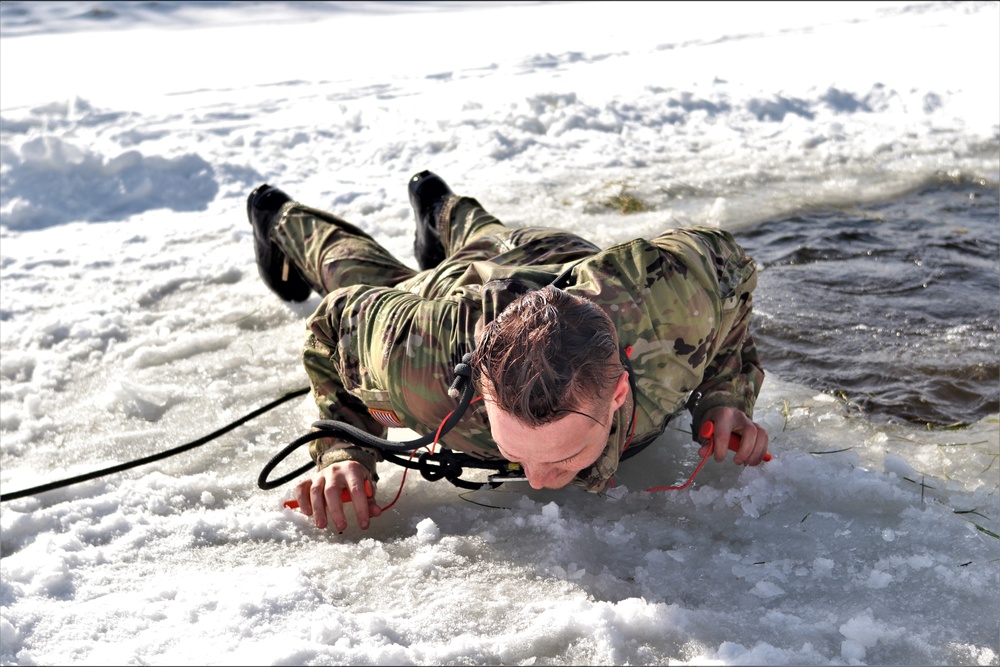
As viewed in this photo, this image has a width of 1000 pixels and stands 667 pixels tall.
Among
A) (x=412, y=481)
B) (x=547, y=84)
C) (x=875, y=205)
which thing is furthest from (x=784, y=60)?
(x=412, y=481)

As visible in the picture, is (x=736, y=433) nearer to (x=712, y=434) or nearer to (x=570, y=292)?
(x=712, y=434)

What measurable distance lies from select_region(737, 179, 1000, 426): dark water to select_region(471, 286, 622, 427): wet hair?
152 cm

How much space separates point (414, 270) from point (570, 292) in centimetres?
117

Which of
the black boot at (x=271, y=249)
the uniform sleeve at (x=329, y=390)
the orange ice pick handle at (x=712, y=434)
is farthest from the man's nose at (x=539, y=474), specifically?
the black boot at (x=271, y=249)

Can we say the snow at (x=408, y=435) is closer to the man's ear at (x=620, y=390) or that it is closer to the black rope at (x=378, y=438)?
the black rope at (x=378, y=438)

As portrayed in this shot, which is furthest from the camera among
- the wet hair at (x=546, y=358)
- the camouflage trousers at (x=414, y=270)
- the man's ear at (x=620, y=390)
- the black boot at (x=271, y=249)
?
the black boot at (x=271, y=249)

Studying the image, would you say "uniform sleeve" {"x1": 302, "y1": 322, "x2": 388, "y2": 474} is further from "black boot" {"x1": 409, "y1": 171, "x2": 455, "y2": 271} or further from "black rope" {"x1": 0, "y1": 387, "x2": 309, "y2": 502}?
"black boot" {"x1": 409, "y1": 171, "x2": 455, "y2": 271}

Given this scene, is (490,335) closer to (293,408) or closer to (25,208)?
(293,408)

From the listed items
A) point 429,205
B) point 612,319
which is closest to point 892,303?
point 429,205

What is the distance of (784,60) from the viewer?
7.35 metres

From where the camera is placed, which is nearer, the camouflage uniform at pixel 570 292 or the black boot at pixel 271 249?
the camouflage uniform at pixel 570 292

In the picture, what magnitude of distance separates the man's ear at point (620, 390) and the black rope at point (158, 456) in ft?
4.52

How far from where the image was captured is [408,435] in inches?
111

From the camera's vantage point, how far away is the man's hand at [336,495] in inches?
91.6
